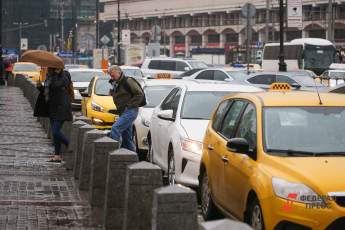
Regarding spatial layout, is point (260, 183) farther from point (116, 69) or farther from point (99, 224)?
point (116, 69)

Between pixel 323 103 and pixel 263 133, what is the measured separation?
0.86 metres

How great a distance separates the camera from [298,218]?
6.82m

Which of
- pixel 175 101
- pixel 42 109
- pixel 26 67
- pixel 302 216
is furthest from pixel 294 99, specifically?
pixel 26 67

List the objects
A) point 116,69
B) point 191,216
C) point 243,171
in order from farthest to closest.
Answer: point 116,69 → point 243,171 → point 191,216

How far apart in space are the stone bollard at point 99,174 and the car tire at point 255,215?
2.11m

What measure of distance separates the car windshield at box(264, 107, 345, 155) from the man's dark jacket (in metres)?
5.98

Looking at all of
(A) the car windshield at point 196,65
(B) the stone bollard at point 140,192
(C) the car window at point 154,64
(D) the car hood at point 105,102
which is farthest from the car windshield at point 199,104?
(A) the car windshield at point 196,65

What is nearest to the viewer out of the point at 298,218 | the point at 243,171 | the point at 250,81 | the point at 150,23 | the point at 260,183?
the point at 298,218

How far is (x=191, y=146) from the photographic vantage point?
446 inches

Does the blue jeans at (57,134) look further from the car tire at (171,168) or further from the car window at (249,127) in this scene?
the car window at (249,127)

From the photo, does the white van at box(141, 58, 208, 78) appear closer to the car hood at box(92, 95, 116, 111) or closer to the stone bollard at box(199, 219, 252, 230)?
the car hood at box(92, 95, 116, 111)

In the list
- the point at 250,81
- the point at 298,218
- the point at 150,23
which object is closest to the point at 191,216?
the point at 298,218

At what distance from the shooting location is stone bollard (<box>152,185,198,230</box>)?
557 centimetres

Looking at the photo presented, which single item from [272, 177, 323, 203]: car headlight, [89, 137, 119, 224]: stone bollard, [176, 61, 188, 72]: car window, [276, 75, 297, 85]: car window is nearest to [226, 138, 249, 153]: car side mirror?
[272, 177, 323, 203]: car headlight
